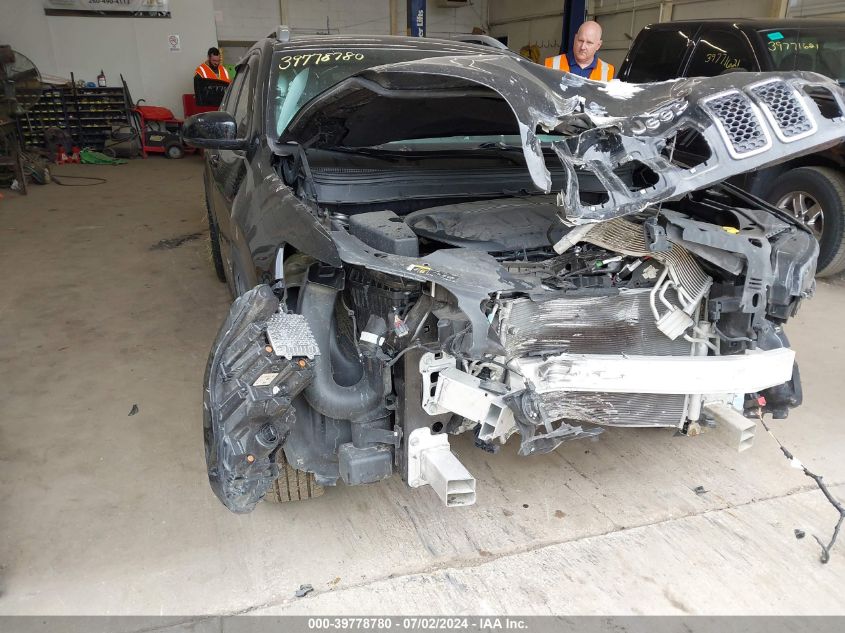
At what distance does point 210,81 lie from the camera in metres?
11.0

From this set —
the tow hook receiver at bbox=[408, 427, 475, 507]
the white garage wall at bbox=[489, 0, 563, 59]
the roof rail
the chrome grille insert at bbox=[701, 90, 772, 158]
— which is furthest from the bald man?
the white garage wall at bbox=[489, 0, 563, 59]

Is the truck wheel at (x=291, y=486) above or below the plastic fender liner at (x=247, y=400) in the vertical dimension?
below

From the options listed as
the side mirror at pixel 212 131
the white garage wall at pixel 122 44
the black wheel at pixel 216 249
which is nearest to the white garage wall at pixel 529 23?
the white garage wall at pixel 122 44

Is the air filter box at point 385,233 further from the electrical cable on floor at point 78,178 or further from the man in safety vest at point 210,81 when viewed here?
the man in safety vest at point 210,81

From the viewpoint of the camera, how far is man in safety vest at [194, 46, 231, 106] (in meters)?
10.6

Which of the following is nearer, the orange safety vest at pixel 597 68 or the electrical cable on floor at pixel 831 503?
the electrical cable on floor at pixel 831 503

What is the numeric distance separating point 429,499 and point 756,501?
1336 mm

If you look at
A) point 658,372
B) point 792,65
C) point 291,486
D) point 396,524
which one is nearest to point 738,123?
point 658,372

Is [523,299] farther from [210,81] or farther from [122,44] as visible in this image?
[122,44]

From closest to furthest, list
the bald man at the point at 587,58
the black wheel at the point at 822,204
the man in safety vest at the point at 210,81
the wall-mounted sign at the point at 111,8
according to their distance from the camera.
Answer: the bald man at the point at 587,58 < the black wheel at the point at 822,204 < the man in safety vest at the point at 210,81 < the wall-mounted sign at the point at 111,8

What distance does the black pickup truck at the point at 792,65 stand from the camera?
4.88 metres

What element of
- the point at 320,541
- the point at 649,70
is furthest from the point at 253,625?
the point at 649,70

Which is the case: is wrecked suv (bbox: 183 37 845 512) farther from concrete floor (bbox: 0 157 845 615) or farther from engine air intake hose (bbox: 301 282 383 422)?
concrete floor (bbox: 0 157 845 615)

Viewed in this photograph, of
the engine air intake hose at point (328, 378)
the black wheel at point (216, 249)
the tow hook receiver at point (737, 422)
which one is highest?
the engine air intake hose at point (328, 378)
